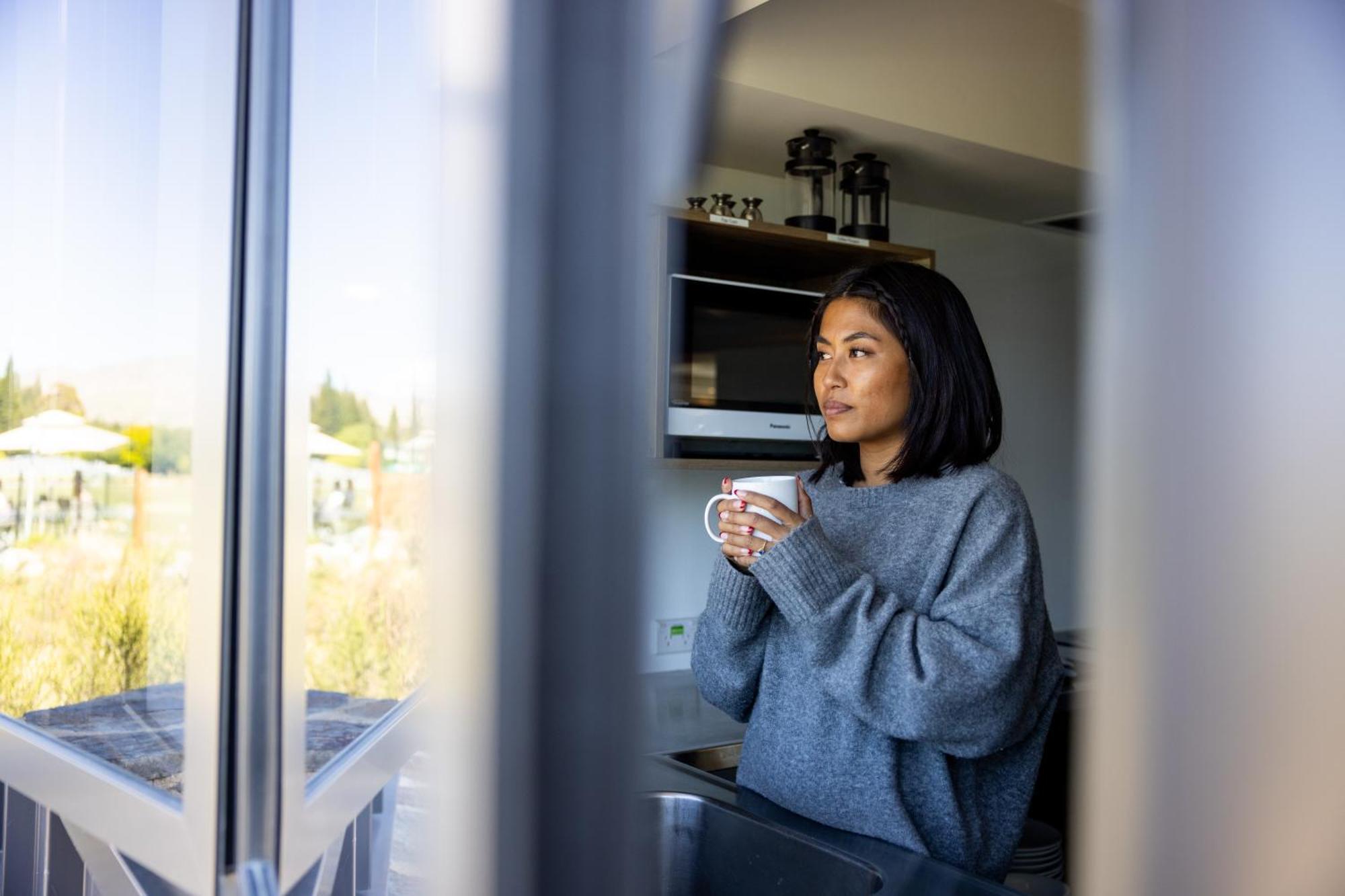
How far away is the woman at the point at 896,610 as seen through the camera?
2.74 ft

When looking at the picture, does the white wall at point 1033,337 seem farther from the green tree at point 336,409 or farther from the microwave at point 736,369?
the green tree at point 336,409

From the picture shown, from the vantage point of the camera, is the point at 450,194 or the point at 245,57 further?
the point at 245,57

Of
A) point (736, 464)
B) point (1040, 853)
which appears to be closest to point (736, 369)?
point (736, 464)

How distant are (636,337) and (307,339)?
22.6 inches

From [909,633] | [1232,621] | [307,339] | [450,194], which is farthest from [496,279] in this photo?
[909,633]

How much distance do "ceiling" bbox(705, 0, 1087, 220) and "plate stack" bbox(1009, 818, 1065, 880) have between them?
101 centimetres

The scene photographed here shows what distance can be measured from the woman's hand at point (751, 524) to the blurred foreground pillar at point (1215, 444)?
59cm

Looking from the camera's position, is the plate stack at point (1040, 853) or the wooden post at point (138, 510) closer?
the wooden post at point (138, 510)

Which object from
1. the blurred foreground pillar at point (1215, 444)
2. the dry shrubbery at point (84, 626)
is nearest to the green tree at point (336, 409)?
the dry shrubbery at point (84, 626)

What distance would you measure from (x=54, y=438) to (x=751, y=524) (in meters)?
0.65

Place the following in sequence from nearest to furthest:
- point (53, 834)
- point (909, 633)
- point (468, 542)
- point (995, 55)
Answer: point (468, 542) → point (909, 633) → point (53, 834) → point (995, 55)

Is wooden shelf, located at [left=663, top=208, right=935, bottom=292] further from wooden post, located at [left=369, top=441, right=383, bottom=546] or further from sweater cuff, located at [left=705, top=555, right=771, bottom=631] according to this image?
wooden post, located at [left=369, top=441, right=383, bottom=546]

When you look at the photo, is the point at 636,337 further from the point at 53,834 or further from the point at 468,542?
the point at 53,834

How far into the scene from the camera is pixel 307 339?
0.73 m
